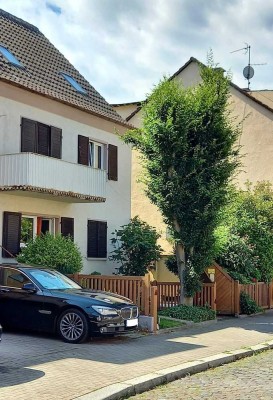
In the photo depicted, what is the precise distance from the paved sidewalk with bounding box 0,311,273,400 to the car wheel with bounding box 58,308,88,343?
20 centimetres

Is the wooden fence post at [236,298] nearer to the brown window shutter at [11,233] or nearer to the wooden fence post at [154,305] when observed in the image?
the wooden fence post at [154,305]

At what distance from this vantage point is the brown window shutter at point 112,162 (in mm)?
22419

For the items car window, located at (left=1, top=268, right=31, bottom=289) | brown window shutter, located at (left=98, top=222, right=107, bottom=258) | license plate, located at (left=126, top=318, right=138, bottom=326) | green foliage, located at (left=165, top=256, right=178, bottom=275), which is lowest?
license plate, located at (left=126, top=318, right=138, bottom=326)

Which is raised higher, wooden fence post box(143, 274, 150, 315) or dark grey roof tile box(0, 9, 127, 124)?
dark grey roof tile box(0, 9, 127, 124)

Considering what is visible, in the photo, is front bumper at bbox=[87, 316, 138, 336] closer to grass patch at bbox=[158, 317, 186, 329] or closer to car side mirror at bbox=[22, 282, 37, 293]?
car side mirror at bbox=[22, 282, 37, 293]

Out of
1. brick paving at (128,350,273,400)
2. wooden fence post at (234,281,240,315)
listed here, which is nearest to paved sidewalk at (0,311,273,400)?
brick paving at (128,350,273,400)

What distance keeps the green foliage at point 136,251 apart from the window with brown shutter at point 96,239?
0.61 m

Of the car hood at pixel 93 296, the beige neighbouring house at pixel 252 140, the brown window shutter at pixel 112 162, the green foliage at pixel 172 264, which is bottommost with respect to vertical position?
the car hood at pixel 93 296

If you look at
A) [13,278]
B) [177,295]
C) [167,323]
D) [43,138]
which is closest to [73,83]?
[43,138]

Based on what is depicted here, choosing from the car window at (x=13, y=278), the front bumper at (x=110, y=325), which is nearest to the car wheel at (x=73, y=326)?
the front bumper at (x=110, y=325)

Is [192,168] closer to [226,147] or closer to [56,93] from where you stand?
[226,147]

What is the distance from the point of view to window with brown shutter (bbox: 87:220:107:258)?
2127cm

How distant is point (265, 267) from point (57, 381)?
1441cm

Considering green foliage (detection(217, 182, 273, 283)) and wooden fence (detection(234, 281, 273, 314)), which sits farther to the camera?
green foliage (detection(217, 182, 273, 283))
